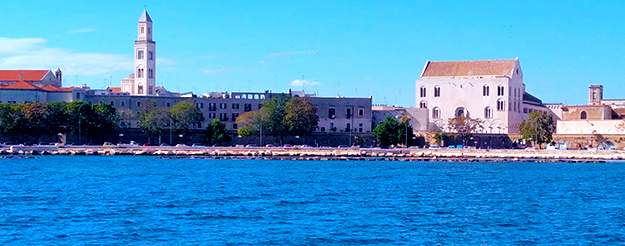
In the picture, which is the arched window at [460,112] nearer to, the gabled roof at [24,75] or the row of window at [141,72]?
the row of window at [141,72]

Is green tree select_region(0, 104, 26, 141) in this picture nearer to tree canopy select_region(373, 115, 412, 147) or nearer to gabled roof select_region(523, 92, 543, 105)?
tree canopy select_region(373, 115, 412, 147)

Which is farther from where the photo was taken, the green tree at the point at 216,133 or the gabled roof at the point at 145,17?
the gabled roof at the point at 145,17

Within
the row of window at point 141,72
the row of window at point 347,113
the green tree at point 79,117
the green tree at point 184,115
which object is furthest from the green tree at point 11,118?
the row of window at point 347,113

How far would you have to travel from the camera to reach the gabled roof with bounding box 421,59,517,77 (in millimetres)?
113875

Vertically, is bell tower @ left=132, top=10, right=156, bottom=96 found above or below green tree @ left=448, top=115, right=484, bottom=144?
above

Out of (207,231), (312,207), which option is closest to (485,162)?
(312,207)

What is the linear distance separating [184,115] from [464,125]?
30407mm

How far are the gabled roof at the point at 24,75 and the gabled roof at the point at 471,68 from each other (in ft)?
148

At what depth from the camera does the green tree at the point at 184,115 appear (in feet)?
333

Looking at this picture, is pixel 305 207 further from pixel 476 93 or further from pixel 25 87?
pixel 476 93

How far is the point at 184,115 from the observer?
333ft

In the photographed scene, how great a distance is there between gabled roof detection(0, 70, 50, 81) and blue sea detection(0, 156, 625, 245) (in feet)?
163

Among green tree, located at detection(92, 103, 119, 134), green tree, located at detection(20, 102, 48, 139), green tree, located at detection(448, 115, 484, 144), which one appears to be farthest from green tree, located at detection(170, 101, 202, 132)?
green tree, located at detection(448, 115, 484, 144)

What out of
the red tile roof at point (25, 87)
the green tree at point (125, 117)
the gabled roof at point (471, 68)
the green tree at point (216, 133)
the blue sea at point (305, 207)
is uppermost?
the gabled roof at point (471, 68)
